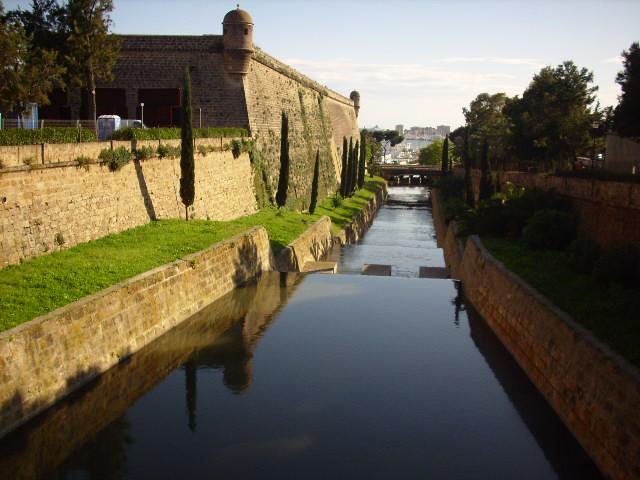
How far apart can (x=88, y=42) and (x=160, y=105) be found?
4744 mm

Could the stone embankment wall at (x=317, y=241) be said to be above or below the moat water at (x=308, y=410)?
above

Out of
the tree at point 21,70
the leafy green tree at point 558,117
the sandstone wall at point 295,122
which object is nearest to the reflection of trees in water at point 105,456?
the tree at point 21,70

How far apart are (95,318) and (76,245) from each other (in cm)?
565

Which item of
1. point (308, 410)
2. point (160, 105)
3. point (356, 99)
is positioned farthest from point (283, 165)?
point (356, 99)

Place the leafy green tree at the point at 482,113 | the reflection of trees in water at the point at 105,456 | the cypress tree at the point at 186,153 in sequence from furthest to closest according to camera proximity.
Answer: the leafy green tree at the point at 482,113, the cypress tree at the point at 186,153, the reflection of trees in water at the point at 105,456

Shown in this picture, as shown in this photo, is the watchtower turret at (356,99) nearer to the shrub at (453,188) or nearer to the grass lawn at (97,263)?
the shrub at (453,188)

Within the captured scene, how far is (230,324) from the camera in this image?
17391 mm

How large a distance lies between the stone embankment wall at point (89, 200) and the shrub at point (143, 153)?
236mm

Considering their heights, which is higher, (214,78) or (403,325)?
(214,78)

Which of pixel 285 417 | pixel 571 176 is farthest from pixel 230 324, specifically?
pixel 571 176

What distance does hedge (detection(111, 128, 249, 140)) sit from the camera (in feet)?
72.3

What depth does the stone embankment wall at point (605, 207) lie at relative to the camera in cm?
1642

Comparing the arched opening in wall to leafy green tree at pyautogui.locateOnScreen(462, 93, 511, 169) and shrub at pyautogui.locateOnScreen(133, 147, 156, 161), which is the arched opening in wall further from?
leafy green tree at pyautogui.locateOnScreen(462, 93, 511, 169)

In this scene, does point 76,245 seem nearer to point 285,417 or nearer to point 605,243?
point 285,417
